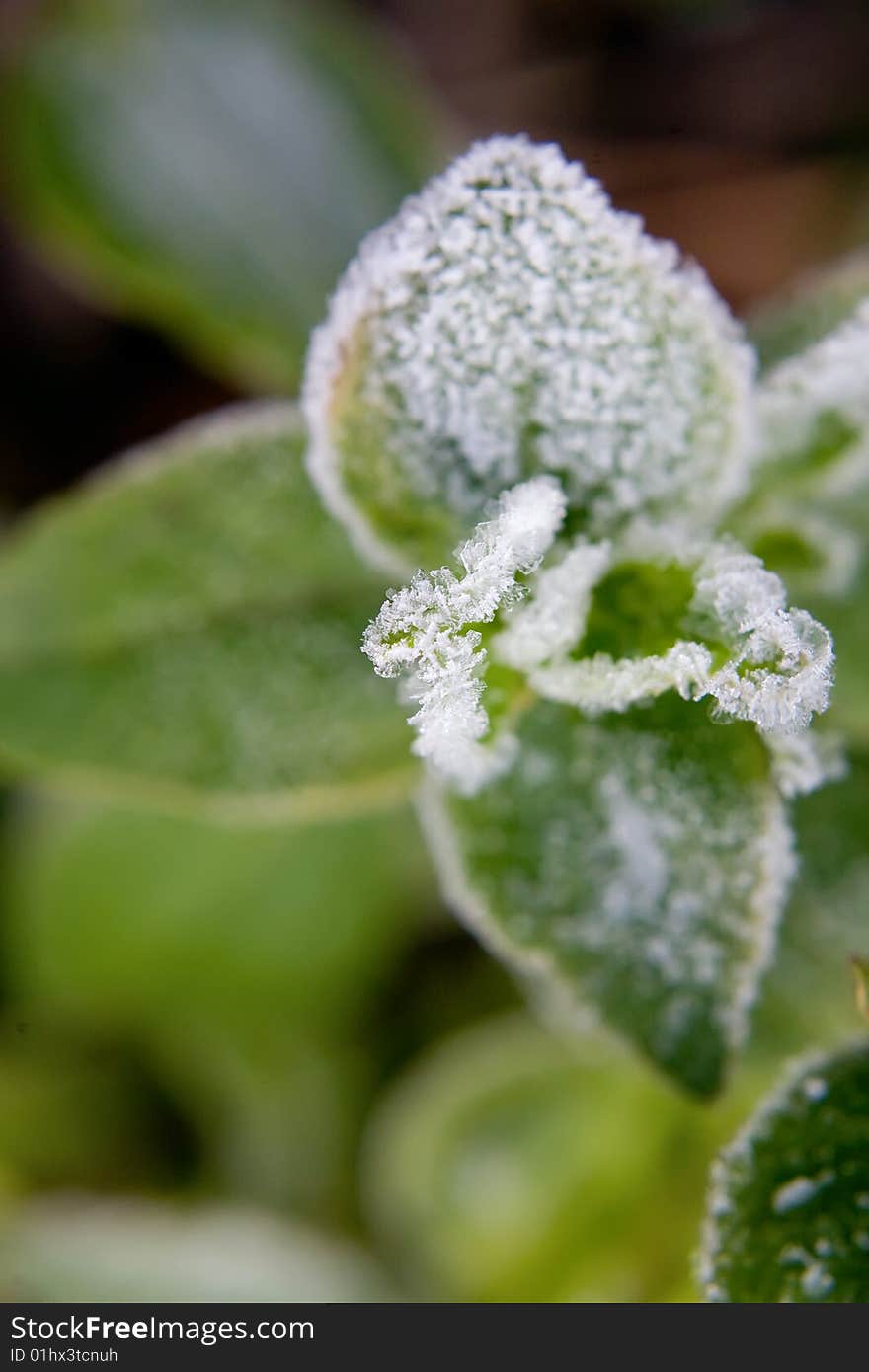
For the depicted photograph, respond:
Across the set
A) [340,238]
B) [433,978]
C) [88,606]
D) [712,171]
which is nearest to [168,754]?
[88,606]

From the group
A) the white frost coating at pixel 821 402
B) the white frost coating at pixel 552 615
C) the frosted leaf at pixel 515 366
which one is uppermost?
the white frost coating at pixel 821 402

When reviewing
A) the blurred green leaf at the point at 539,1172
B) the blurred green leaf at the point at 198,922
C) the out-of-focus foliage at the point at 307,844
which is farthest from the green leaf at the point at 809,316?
the blurred green leaf at the point at 198,922

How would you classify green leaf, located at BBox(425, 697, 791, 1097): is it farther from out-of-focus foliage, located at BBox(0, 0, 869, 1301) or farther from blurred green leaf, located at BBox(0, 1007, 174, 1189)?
blurred green leaf, located at BBox(0, 1007, 174, 1189)

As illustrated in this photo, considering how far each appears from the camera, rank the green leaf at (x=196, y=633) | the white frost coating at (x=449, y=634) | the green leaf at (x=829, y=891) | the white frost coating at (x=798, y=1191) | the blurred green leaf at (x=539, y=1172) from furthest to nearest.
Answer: the blurred green leaf at (x=539, y=1172) → the green leaf at (x=829, y=891) → the green leaf at (x=196, y=633) → the white frost coating at (x=798, y=1191) → the white frost coating at (x=449, y=634)

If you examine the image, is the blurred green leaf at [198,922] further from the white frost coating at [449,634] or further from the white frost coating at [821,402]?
the white frost coating at [449,634]

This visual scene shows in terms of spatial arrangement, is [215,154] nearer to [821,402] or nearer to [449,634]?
[821,402]

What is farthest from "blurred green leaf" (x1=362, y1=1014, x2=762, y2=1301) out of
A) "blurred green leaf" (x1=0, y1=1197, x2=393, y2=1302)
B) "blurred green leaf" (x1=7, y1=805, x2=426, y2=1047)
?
"blurred green leaf" (x1=7, y1=805, x2=426, y2=1047)

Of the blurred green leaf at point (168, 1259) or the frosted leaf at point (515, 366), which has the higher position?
the frosted leaf at point (515, 366)
